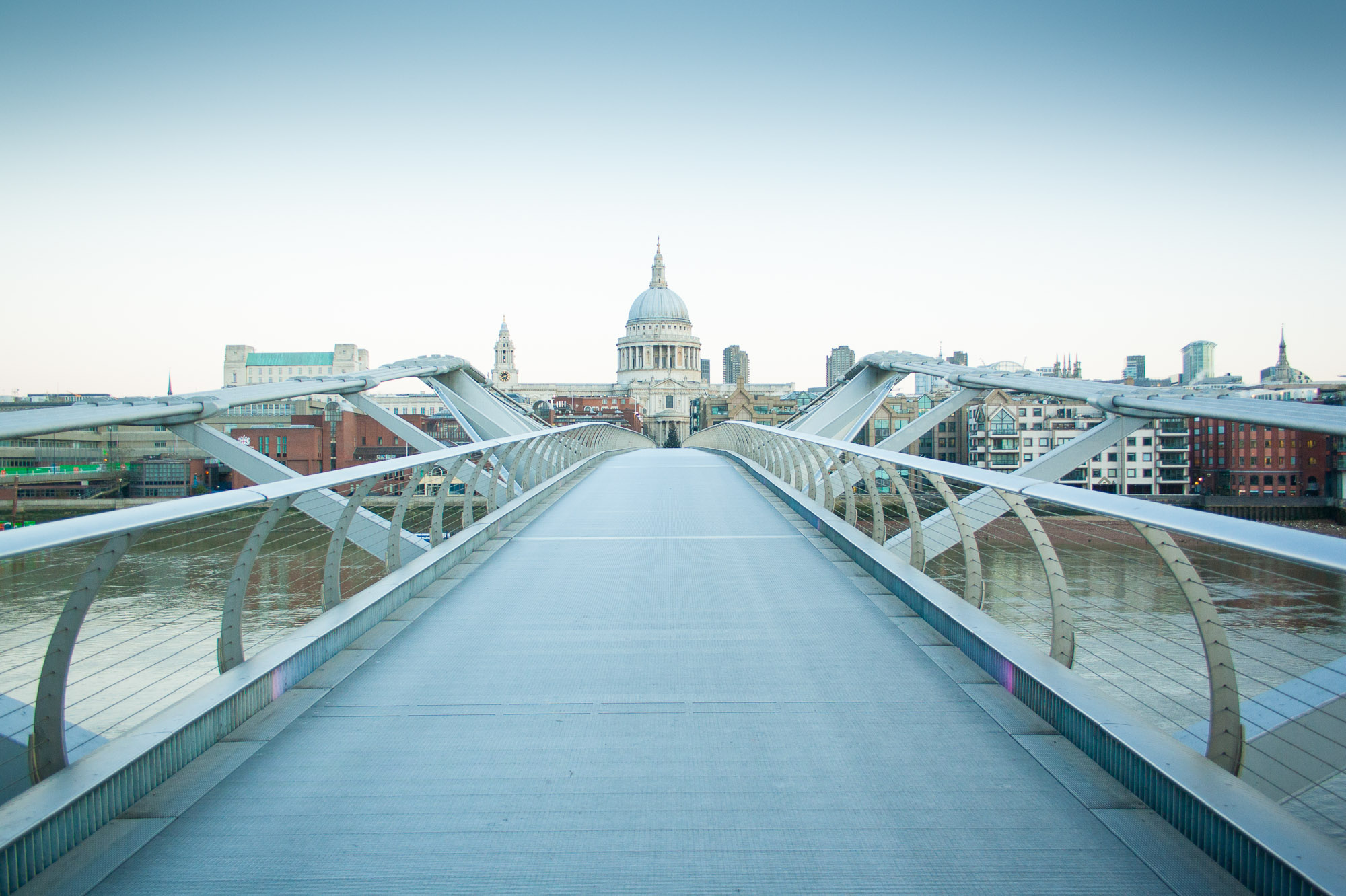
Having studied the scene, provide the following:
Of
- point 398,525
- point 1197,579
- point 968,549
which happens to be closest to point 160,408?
point 398,525

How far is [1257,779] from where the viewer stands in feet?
13.1

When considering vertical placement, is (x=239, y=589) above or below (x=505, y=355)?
below

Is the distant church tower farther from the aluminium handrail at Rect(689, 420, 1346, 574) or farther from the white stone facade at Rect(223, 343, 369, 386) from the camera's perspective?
the aluminium handrail at Rect(689, 420, 1346, 574)

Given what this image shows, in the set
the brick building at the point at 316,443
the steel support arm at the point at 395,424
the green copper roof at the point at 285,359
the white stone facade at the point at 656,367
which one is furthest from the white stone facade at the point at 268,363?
the steel support arm at the point at 395,424

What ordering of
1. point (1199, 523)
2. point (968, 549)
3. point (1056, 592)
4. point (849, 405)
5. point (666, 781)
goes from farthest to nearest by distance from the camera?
point (849, 405)
point (968, 549)
point (1056, 592)
point (666, 781)
point (1199, 523)

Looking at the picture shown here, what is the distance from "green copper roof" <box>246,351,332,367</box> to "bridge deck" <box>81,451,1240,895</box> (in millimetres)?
187724

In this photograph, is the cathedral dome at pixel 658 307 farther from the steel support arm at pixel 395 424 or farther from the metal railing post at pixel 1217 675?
the metal railing post at pixel 1217 675

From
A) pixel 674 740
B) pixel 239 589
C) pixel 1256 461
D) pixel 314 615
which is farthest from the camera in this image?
pixel 1256 461

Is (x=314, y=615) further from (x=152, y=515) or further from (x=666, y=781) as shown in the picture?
(x=666, y=781)

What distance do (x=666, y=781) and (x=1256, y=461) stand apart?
5780 cm

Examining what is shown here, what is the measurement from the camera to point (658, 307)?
134375 mm

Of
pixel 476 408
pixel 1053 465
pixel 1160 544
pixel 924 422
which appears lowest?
pixel 1053 465

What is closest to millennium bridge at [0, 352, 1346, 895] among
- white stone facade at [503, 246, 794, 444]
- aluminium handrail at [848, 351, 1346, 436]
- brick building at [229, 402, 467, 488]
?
aluminium handrail at [848, 351, 1346, 436]

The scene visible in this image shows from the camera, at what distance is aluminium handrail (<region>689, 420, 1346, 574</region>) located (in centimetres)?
214
